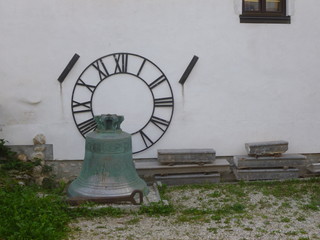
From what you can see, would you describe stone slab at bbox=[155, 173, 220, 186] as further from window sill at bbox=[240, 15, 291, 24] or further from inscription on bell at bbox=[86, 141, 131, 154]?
window sill at bbox=[240, 15, 291, 24]

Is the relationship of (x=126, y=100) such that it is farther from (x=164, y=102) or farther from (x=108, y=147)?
(x=108, y=147)

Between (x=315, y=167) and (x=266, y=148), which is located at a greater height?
→ (x=266, y=148)

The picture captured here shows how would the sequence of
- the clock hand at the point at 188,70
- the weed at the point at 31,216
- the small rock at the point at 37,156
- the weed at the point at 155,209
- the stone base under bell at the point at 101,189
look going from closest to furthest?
the weed at the point at 31,216 → the weed at the point at 155,209 → the stone base under bell at the point at 101,189 → the small rock at the point at 37,156 → the clock hand at the point at 188,70

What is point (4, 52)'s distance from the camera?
6.54 metres

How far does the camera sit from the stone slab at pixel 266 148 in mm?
6844

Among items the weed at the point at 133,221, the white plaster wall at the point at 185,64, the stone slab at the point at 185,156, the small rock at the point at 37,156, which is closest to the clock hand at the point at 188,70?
the white plaster wall at the point at 185,64

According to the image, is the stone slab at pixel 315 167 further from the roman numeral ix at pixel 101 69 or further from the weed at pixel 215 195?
the roman numeral ix at pixel 101 69

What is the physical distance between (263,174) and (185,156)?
1.27 m

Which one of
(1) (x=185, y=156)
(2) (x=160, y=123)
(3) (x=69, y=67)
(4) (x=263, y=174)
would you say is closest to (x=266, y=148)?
(4) (x=263, y=174)

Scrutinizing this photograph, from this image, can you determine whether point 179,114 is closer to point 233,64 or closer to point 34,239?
point 233,64

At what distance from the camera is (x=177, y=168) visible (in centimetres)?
668

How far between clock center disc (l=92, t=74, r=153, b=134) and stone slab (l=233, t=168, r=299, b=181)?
1.67m

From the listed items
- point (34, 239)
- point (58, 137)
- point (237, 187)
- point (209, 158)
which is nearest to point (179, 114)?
point (209, 158)

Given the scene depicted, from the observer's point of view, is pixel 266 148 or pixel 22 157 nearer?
pixel 22 157
